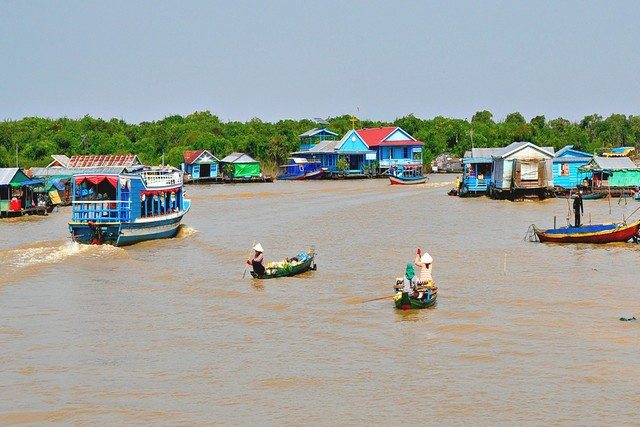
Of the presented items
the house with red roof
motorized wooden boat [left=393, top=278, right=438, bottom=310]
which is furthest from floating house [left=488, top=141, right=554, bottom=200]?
motorized wooden boat [left=393, top=278, right=438, bottom=310]

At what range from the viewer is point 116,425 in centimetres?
1152

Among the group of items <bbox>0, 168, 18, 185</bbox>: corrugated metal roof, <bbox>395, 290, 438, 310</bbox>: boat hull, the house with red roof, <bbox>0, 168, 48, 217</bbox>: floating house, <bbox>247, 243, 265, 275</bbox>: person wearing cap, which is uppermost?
the house with red roof

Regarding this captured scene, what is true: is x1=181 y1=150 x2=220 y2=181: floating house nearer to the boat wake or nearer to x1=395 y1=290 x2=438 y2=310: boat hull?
the boat wake

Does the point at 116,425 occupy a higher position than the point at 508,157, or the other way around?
the point at 508,157

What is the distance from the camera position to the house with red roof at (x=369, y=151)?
236 feet

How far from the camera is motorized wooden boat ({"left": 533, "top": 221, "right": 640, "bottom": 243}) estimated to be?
86.6 feet

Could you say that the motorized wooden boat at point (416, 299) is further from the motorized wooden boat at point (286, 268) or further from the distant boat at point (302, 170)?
the distant boat at point (302, 170)

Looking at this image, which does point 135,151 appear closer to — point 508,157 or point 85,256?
point 508,157

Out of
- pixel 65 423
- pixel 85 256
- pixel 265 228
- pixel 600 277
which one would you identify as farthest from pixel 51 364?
pixel 265 228

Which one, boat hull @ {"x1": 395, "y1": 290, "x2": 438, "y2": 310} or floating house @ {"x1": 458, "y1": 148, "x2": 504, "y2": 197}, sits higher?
floating house @ {"x1": 458, "y1": 148, "x2": 504, "y2": 197}

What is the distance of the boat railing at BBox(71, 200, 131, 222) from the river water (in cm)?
101

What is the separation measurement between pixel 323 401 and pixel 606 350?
16.9 ft

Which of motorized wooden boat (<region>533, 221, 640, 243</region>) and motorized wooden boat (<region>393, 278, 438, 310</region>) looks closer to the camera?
motorized wooden boat (<region>393, 278, 438, 310</region>)

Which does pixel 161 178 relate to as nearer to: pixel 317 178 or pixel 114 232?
pixel 114 232
